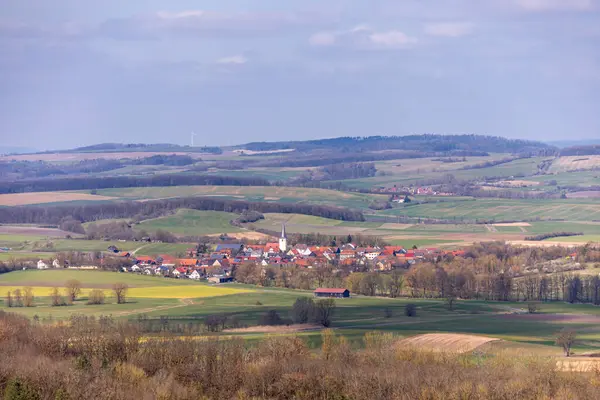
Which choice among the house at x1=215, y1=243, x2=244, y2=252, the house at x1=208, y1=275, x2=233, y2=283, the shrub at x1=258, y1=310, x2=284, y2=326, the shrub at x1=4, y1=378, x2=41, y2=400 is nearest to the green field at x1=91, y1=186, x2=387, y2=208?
the house at x1=215, y1=243, x2=244, y2=252

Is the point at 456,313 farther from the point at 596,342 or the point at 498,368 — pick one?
the point at 498,368

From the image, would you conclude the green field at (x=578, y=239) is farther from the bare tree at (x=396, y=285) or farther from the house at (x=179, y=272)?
the house at (x=179, y=272)

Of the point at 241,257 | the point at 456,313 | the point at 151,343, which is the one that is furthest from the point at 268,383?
the point at 241,257

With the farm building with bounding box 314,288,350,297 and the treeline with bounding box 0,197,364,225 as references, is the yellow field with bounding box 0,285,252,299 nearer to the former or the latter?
the farm building with bounding box 314,288,350,297

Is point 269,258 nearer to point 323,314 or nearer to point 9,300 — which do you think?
point 9,300

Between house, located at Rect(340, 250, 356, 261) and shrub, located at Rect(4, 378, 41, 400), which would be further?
house, located at Rect(340, 250, 356, 261)

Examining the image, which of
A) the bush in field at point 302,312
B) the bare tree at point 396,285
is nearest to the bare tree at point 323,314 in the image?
the bush in field at point 302,312
